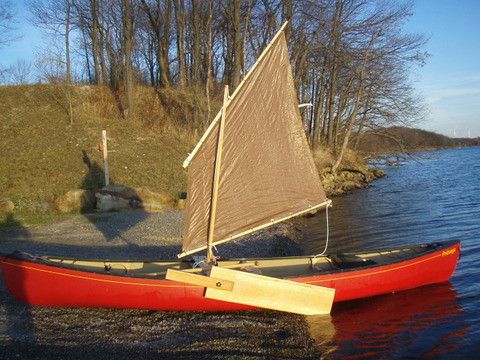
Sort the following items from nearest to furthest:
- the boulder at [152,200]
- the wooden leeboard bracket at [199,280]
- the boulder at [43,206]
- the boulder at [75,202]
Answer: the wooden leeboard bracket at [199,280]
the boulder at [43,206]
the boulder at [75,202]
the boulder at [152,200]

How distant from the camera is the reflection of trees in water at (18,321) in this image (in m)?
6.81

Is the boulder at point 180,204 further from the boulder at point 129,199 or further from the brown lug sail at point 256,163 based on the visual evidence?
the brown lug sail at point 256,163

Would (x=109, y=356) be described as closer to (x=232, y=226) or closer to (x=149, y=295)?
(x=149, y=295)

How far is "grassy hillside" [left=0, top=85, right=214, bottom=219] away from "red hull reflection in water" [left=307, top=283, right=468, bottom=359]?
46.4ft

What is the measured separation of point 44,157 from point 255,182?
702 inches

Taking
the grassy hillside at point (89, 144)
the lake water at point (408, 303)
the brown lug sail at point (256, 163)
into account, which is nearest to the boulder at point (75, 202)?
the grassy hillside at point (89, 144)

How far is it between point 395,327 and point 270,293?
90.5 inches

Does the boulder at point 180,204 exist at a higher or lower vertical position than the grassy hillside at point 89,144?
lower

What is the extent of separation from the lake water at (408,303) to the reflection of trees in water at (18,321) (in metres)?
4.53

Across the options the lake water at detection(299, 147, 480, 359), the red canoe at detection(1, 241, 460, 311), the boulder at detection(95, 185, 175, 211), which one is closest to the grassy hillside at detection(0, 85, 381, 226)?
the boulder at detection(95, 185, 175, 211)

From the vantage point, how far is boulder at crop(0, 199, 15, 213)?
17544 millimetres

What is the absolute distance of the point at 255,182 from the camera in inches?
361

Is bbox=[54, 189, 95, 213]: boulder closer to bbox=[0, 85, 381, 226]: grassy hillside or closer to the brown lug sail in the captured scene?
bbox=[0, 85, 381, 226]: grassy hillside

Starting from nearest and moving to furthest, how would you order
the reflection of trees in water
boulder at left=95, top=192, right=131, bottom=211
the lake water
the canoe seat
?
the reflection of trees in water → the lake water → the canoe seat → boulder at left=95, top=192, right=131, bottom=211
